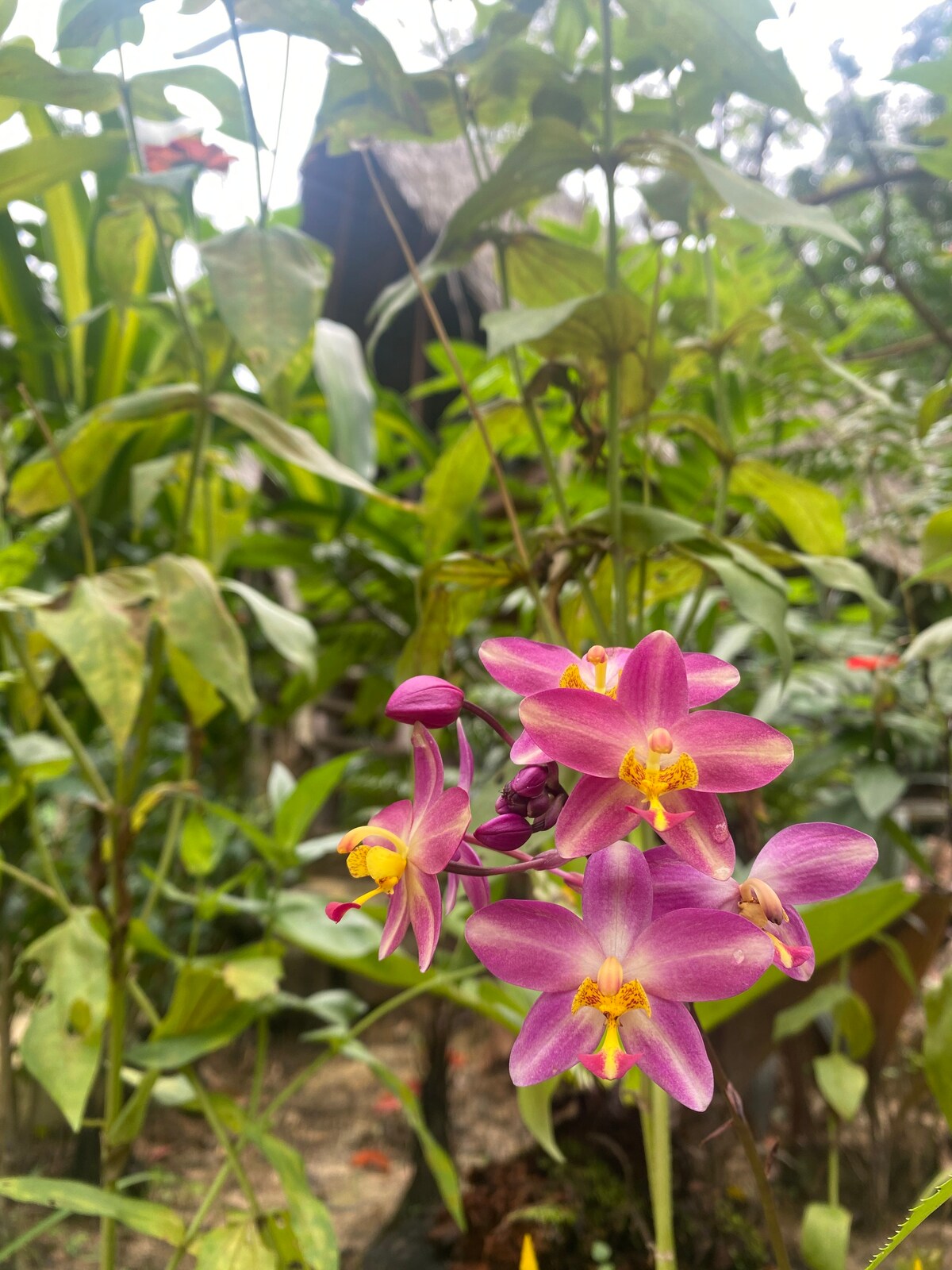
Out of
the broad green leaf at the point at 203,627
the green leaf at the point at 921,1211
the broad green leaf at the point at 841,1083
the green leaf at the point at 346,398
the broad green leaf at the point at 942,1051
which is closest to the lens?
the green leaf at the point at 921,1211

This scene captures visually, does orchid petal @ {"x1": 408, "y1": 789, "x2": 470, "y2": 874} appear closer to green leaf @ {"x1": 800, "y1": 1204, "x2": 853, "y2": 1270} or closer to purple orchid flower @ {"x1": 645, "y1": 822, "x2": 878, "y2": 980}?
purple orchid flower @ {"x1": 645, "y1": 822, "x2": 878, "y2": 980}

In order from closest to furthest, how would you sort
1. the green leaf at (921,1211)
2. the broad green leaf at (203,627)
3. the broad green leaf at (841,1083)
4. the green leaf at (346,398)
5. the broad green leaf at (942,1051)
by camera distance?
the green leaf at (921,1211) → the broad green leaf at (942,1051) → the broad green leaf at (203,627) → the broad green leaf at (841,1083) → the green leaf at (346,398)

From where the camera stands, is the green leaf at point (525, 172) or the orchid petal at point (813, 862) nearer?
the orchid petal at point (813, 862)

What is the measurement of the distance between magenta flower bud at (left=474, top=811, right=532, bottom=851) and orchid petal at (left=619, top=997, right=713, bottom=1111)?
6 cm

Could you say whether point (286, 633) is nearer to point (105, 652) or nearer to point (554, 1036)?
point (105, 652)

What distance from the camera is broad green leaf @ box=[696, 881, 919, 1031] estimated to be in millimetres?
613

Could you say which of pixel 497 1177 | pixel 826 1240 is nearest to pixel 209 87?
pixel 826 1240

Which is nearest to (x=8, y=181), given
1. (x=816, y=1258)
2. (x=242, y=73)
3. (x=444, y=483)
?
(x=242, y=73)

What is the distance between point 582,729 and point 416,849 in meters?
0.07

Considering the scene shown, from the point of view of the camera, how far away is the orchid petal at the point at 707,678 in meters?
0.27

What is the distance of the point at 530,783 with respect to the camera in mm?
263

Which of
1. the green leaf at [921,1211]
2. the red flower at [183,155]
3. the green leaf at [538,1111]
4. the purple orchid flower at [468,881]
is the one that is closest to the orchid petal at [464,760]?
the purple orchid flower at [468,881]

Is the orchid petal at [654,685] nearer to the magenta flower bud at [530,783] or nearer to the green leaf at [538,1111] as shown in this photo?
the magenta flower bud at [530,783]

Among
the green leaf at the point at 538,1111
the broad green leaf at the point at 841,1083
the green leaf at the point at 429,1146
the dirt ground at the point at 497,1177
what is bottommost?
the dirt ground at the point at 497,1177
